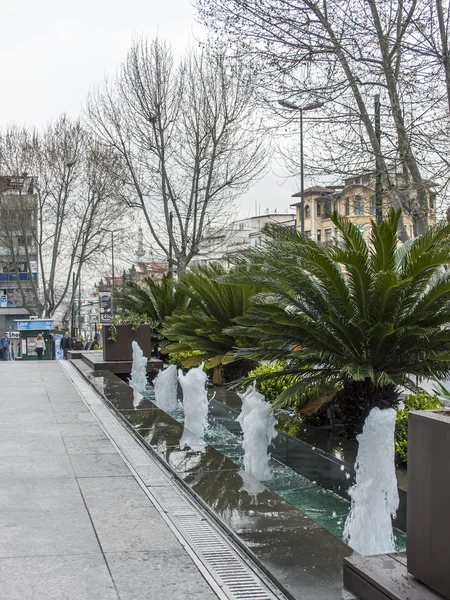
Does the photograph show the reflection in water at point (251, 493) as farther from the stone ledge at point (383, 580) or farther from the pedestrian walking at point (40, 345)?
the pedestrian walking at point (40, 345)

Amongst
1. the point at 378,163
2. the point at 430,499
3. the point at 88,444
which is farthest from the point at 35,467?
the point at 378,163

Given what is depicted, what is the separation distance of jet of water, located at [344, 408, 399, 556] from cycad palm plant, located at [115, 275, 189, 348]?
470 inches

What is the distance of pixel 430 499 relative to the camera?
2.87m

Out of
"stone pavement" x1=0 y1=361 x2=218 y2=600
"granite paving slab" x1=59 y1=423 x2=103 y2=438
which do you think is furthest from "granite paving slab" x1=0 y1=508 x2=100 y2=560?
"granite paving slab" x1=59 y1=423 x2=103 y2=438

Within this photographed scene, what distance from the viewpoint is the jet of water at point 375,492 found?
16.6 feet

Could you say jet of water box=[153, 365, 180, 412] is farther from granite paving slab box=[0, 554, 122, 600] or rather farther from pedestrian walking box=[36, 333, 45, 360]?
pedestrian walking box=[36, 333, 45, 360]

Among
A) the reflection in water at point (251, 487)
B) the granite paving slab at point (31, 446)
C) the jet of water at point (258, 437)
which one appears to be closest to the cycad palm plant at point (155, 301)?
the granite paving slab at point (31, 446)

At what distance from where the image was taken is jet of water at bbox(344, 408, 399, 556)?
5.07 m

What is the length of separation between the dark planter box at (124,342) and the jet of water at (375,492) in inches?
417

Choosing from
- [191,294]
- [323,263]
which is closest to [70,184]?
[191,294]

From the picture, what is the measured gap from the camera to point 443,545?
280cm

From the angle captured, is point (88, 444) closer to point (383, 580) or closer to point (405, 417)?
point (405, 417)

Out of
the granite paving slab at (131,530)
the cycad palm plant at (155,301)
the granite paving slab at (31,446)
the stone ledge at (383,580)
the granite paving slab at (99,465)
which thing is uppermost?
the cycad palm plant at (155,301)

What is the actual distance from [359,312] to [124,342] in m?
9.61
